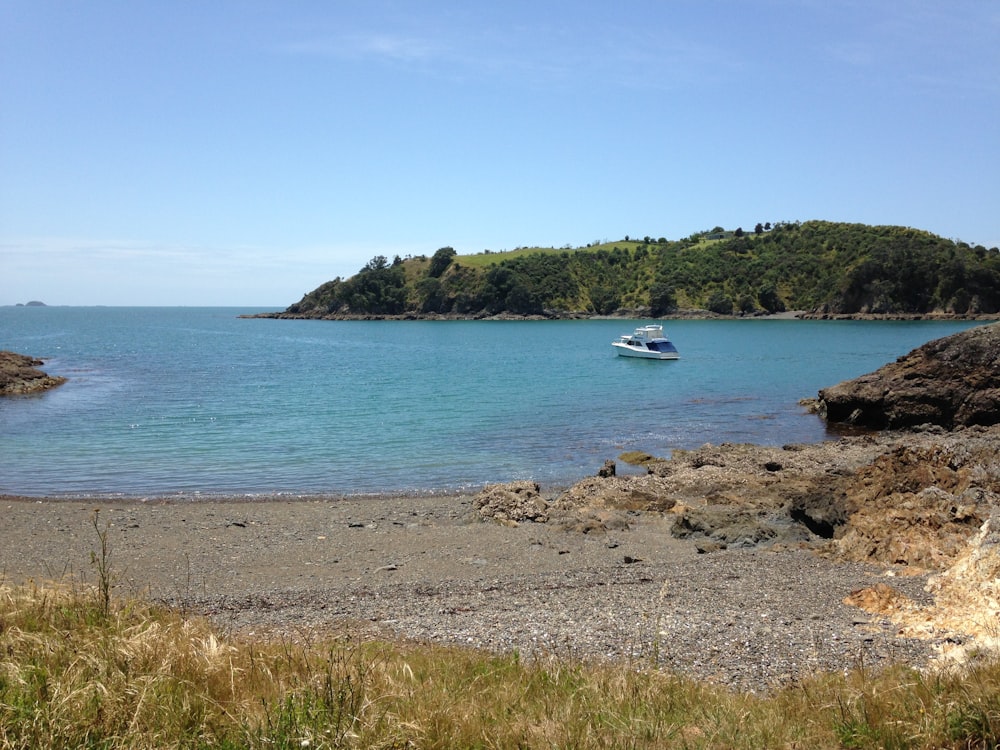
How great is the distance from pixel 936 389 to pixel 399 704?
28.6 m

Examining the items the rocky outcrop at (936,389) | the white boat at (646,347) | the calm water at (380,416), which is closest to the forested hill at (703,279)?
the calm water at (380,416)

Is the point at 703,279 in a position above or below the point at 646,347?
above

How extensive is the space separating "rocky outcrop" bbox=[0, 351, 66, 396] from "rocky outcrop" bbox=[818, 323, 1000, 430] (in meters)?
42.1

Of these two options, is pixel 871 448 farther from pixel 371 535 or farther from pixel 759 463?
pixel 371 535

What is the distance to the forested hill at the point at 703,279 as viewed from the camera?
127m

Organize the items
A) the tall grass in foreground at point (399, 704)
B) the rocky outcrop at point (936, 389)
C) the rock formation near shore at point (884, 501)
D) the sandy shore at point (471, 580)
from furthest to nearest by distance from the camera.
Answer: the rocky outcrop at point (936, 389) < the rock formation near shore at point (884, 501) < the sandy shore at point (471, 580) < the tall grass in foreground at point (399, 704)

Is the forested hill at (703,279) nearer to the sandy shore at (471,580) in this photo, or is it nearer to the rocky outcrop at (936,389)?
the rocky outcrop at (936,389)

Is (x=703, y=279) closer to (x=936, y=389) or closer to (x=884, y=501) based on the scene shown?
(x=936, y=389)

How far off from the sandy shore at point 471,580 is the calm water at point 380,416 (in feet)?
11.1

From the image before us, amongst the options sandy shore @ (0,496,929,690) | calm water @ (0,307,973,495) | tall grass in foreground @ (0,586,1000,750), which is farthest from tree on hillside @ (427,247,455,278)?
tall grass in foreground @ (0,586,1000,750)

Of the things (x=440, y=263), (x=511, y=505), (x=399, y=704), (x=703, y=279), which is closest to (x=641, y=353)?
(x=511, y=505)

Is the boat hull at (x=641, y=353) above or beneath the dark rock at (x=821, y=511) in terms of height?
above

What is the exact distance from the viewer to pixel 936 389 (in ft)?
91.4

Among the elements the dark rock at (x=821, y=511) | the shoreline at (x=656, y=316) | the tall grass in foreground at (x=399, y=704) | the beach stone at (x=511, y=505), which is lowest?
the beach stone at (x=511, y=505)
